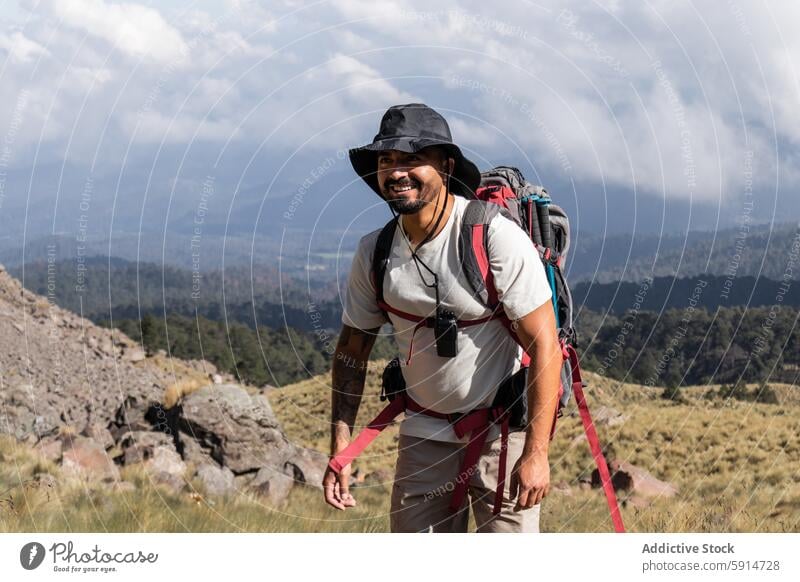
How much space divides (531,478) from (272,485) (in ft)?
29.5

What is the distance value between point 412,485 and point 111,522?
3.60 metres

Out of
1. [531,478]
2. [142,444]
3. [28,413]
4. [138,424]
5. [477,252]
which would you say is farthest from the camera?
[28,413]

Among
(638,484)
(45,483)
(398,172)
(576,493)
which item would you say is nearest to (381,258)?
(398,172)

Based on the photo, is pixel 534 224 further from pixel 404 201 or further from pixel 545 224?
pixel 404 201

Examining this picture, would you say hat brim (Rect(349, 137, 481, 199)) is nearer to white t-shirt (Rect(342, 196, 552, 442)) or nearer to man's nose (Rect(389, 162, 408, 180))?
man's nose (Rect(389, 162, 408, 180))

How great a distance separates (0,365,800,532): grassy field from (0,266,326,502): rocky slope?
2.40 feet

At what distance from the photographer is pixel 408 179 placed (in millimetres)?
4883

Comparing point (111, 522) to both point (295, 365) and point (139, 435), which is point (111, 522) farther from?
point (295, 365)

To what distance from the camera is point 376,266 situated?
5059 mm

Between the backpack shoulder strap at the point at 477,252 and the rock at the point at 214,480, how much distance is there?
7.95 m

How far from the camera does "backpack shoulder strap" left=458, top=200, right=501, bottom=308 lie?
15.5 feet

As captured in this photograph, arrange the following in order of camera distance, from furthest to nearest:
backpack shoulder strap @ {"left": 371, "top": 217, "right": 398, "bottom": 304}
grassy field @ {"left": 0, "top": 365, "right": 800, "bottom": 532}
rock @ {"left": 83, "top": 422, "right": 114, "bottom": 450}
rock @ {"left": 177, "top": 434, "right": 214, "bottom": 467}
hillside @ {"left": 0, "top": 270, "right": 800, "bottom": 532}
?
rock @ {"left": 83, "top": 422, "right": 114, "bottom": 450}
rock @ {"left": 177, "top": 434, "right": 214, "bottom": 467}
hillside @ {"left": 0, "top": 270, "right": 800, "bottom": 532}
grassy field @ {"left": 0, "top": 365, "right": 800, "bottom": 532}
backpack shoulder strap @ {"left": 371, "top": 217, "right": 398, "bottom": 304}

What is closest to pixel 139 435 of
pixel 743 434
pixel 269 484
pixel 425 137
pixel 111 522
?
pixel 269 484

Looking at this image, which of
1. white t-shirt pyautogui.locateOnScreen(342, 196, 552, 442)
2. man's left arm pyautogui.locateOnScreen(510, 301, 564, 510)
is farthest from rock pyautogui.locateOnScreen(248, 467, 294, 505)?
man's left arm pyautogui.locateOnScreen(510, 301, 564, 510)
